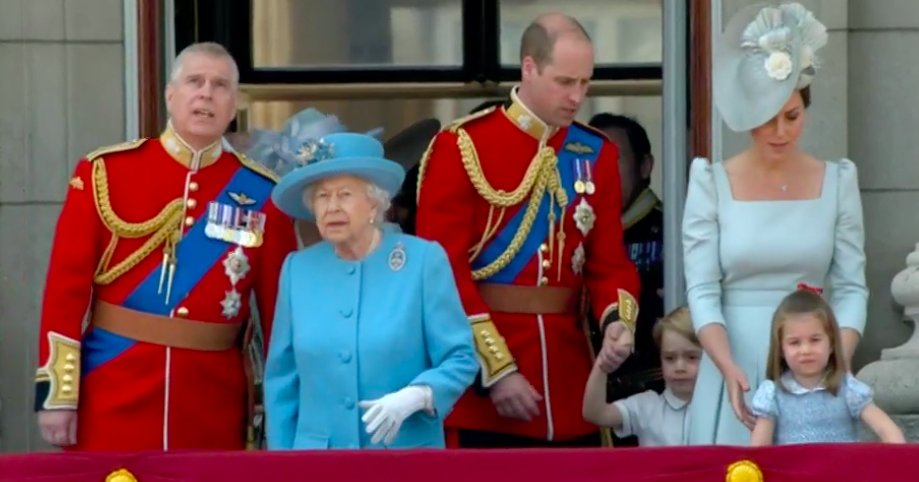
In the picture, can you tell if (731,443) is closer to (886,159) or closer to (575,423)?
(575,423)

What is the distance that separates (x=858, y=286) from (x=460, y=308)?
1004 millimetres

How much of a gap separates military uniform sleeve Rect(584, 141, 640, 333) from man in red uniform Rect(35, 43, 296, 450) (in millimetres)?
855

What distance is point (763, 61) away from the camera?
278 inches

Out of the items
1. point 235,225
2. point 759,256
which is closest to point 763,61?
point 759,256

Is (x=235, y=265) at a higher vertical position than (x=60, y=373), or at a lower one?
higher

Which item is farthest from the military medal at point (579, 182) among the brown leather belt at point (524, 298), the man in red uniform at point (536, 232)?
the brown leather belt at point (524, 298)

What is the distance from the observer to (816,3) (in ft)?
27.4

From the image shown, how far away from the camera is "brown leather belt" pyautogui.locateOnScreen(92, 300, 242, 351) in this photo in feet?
24.0

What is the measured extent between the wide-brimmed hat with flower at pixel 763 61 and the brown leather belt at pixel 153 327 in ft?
4.90

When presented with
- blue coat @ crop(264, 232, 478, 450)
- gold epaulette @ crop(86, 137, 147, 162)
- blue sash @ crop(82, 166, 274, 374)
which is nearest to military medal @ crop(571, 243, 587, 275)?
blue coat @ crop(264, 232, 478, 450)

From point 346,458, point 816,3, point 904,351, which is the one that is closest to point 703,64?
point 816,3

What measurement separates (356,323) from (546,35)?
1099mm

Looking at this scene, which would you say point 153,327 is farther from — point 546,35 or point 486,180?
point 546,35

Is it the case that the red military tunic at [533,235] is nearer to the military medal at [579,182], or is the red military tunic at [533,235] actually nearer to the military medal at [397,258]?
the military medal at [579,182]
